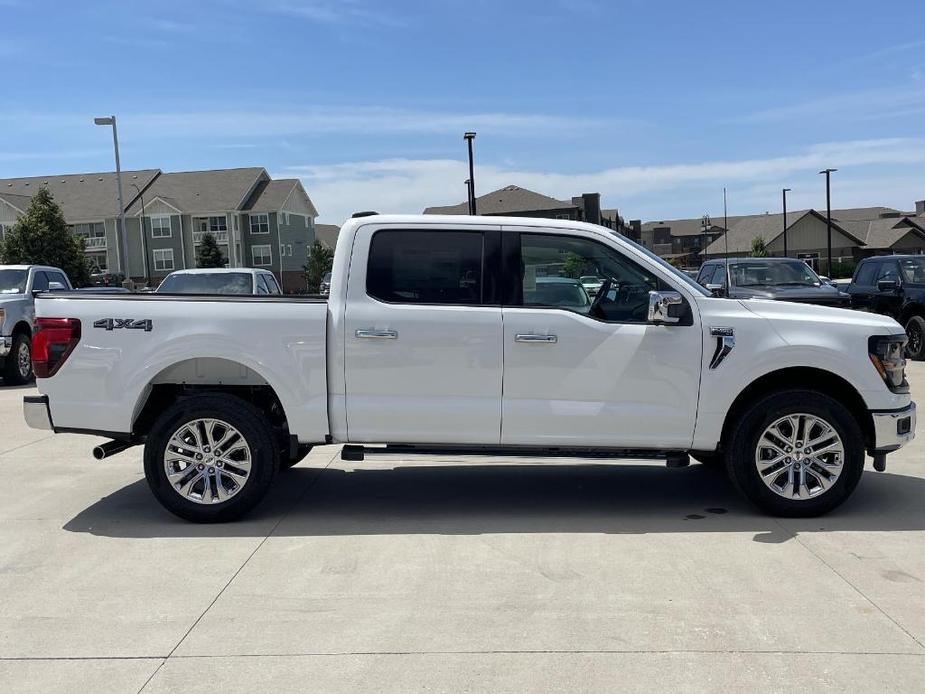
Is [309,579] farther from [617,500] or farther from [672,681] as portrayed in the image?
[617,500]

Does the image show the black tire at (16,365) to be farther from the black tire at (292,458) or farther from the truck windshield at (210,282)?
the black tire at (292,458)

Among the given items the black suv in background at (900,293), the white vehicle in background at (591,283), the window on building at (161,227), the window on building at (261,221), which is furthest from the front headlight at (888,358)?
the window on building at (161,227)

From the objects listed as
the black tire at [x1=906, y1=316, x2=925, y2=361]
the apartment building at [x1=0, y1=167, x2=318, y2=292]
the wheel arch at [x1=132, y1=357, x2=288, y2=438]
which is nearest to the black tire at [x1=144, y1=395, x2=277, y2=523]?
the wheel arch at [x1=132, y1=357, x2=288, y2=438]

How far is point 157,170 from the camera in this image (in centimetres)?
7300

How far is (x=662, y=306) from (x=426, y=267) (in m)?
1.59

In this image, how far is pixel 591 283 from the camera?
235 inches

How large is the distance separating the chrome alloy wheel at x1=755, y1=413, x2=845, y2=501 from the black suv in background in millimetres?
10253

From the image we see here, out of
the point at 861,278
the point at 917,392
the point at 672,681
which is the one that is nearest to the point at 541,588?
the point at 672,681

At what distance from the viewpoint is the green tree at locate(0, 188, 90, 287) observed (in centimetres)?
4810

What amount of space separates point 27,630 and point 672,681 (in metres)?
3.04

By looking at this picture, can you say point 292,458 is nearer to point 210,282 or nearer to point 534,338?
point 534,338

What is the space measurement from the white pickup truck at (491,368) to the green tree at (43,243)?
150 feet

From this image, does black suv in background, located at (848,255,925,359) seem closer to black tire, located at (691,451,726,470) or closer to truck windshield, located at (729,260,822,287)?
truck windshield, located at (729,260,822,287)

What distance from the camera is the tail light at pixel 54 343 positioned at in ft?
19.2
